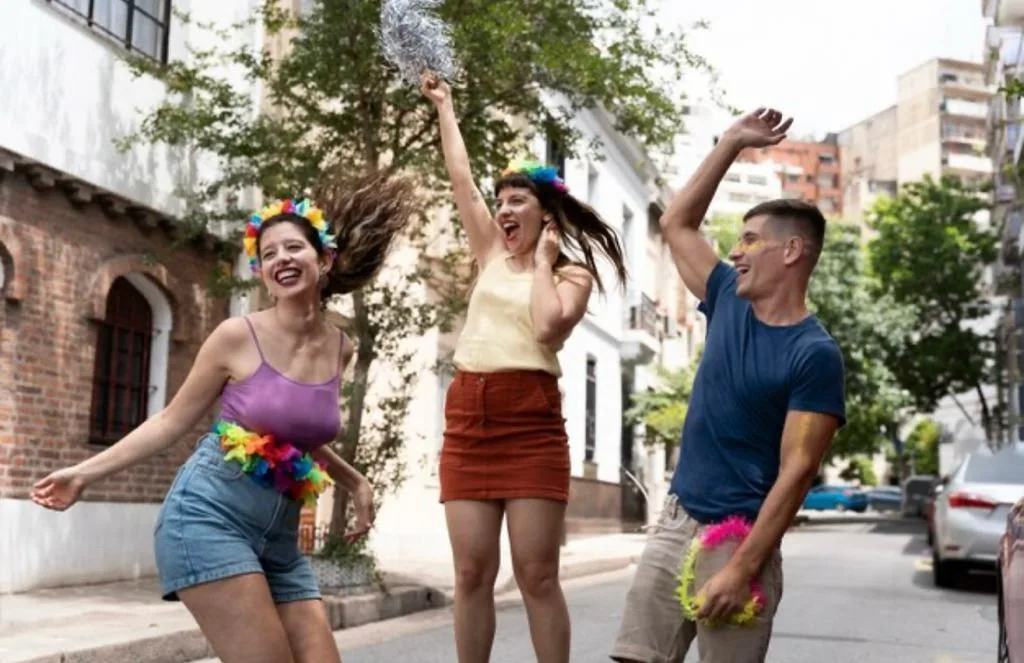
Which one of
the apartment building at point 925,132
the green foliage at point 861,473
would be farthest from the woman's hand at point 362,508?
the apartment building at point 925,132

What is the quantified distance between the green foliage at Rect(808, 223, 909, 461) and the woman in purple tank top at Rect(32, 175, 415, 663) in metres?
36.0

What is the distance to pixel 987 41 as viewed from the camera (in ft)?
149

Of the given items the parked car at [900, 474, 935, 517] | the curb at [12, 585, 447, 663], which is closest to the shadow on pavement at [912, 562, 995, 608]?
the curb at [12, 585, 447, 663]

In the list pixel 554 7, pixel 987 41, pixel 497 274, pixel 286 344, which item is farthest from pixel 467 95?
pixel 987 41

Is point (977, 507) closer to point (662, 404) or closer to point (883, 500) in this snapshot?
point (662, 404)

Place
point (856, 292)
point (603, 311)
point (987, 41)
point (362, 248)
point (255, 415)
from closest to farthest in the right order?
point (255, 415)
point (362, 248)
point (603, 311)
point (856, 292)
point (987, 41)

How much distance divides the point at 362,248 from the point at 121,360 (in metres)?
9.31

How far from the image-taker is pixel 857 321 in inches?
1580

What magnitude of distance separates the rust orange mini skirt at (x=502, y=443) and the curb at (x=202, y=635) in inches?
139

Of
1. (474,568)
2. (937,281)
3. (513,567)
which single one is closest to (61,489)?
(474,568)

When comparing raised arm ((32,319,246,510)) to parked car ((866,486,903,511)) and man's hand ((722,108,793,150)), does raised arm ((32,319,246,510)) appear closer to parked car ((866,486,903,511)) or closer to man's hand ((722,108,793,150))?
man's hand ((722,108,793,150))

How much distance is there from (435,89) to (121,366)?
8830 millimetres

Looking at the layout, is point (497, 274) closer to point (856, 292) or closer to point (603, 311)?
point (603, 311)

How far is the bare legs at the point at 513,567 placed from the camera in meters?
4.61
